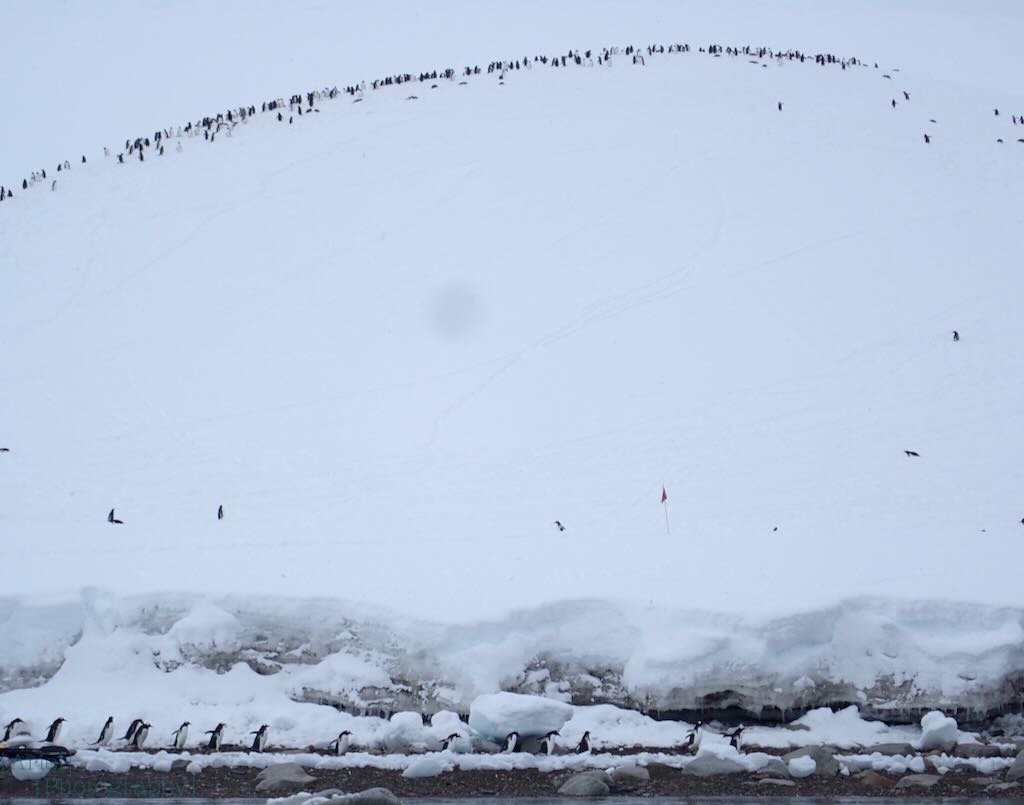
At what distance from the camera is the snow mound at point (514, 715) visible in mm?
14547

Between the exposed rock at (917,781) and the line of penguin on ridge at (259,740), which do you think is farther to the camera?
the line of penguin on ridge at (259,740)

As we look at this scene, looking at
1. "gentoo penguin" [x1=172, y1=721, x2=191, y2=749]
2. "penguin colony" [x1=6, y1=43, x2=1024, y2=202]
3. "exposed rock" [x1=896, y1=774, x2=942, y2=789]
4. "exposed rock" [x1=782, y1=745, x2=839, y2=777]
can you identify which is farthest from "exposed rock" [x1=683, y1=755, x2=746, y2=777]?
"penguin colony" [x1=6, y1=43, x2=1024, y2=202]

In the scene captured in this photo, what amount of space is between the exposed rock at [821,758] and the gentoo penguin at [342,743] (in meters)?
5.41

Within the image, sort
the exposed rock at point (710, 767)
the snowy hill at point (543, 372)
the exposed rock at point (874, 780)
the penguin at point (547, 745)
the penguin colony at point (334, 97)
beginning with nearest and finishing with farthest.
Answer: the exposed rock at point (874, 780), the exposed rock at point (710, 767), the penguin at point (547, 745), the snowy hill at point (543, 372), the penguin colony at point (334, 97)

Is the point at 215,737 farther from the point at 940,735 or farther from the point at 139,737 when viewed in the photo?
the point at 940,735

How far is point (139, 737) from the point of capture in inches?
586

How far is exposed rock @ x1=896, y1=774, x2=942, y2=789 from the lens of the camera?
1365 centimetres

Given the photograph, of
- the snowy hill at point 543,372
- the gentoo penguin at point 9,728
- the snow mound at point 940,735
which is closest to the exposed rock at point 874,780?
the snow mound at point 940,735

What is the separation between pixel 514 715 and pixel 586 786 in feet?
4.83

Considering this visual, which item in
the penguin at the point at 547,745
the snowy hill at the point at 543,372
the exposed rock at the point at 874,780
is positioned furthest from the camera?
the snowy hill at the point at 543,372

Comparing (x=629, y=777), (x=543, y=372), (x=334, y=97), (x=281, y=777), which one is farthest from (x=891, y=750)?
(x=334, y=97)

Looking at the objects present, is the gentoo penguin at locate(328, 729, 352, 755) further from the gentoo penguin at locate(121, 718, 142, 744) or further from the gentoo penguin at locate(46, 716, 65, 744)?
the gentoo penguin at locate(46, 716, 65, 744)

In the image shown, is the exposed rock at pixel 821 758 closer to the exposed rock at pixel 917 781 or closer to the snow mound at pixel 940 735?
the exposed rock at pixel 917 781

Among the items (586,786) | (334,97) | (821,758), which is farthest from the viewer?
(334,97)
